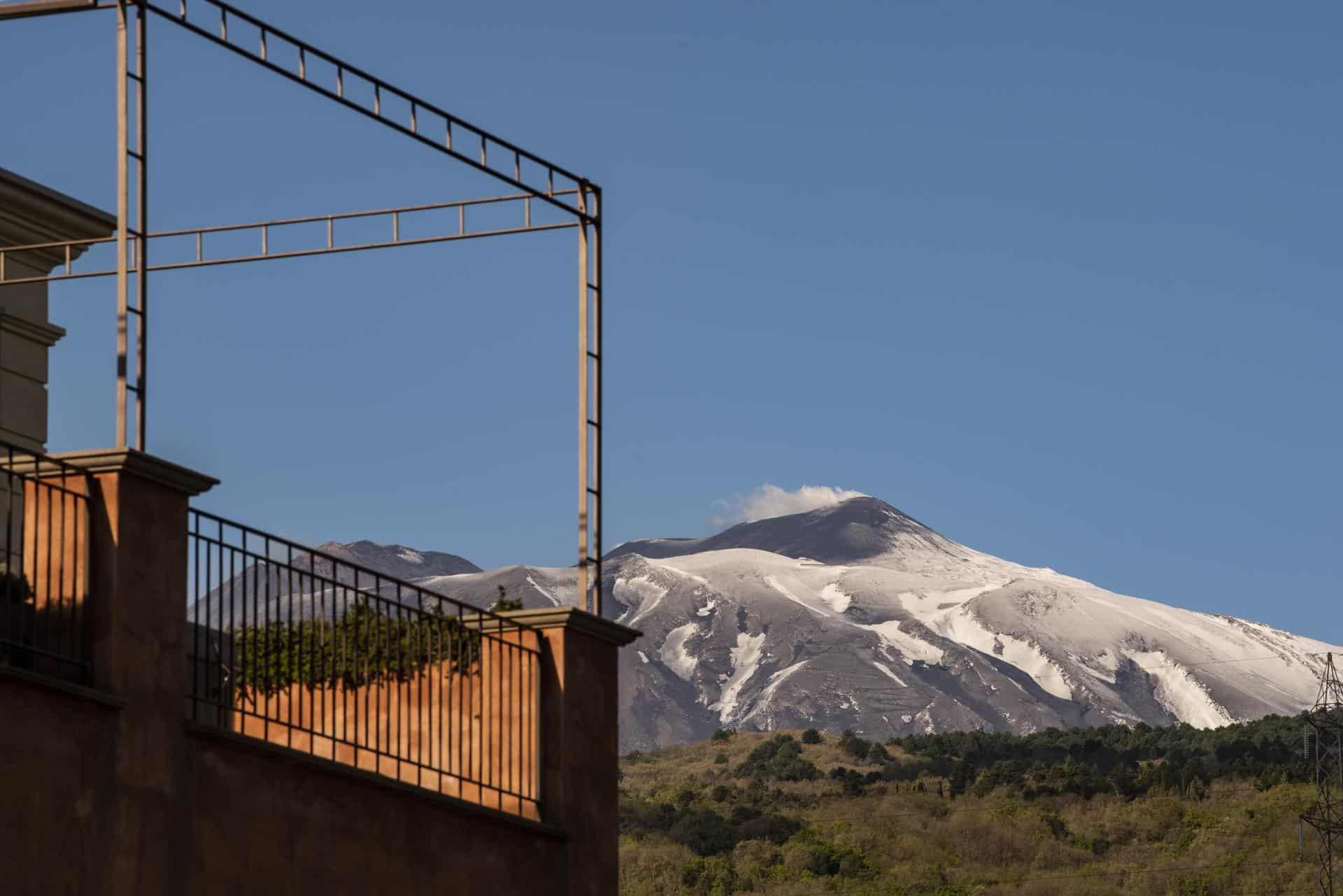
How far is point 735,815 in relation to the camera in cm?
9538

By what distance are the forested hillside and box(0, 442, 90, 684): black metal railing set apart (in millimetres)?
71300

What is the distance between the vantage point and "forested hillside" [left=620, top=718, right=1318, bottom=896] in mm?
83188

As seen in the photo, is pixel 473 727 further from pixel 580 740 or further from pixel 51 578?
pixel 51 578

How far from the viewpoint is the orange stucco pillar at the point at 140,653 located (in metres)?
11.5

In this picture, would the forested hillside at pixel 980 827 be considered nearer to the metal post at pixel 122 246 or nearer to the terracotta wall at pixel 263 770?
the terracotta wall at pixel 263 770

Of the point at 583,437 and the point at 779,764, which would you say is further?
the point at 779,764

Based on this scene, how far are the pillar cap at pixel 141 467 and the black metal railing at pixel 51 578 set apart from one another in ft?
0.19

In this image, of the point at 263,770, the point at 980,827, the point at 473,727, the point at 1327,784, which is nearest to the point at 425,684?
the point at 473,727

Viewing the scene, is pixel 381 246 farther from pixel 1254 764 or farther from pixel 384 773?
pixel 1254 764

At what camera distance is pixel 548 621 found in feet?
50.7

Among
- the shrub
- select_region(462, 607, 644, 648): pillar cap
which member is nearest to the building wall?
select_region(462, 607, 644, 648): pillar cap

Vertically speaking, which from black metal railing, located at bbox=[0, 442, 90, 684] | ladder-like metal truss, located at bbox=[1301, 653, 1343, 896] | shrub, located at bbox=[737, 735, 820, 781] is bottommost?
shrub, located at bbox=[737, 735, 820, 781]

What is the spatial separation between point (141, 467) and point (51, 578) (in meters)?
0.70

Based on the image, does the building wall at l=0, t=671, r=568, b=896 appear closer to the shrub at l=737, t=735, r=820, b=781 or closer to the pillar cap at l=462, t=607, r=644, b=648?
the pillar cap at l=462, t=607, r=644, b=648
